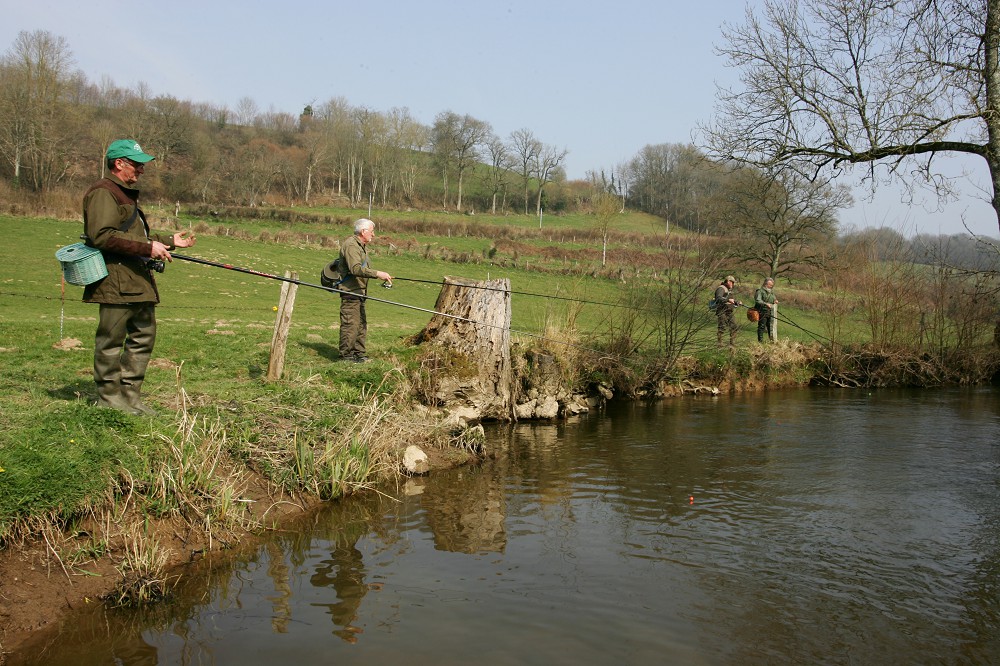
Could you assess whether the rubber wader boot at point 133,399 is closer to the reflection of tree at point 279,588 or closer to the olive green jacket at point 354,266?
the reflection of tree at point 279,588

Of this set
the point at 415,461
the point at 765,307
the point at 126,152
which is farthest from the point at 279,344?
the point at 765,307

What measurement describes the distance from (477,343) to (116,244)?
5.90 meters

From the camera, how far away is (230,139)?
80188mm

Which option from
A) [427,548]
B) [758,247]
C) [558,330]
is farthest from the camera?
[758,247]

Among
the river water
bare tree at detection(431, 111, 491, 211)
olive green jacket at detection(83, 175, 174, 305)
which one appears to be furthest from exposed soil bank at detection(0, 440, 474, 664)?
bare tree at detection(431, 111, 491, 211)

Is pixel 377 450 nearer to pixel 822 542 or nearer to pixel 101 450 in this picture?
pixel 101 450

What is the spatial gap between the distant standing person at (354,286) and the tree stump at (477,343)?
119cm

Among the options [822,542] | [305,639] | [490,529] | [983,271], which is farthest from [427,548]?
[983,271]

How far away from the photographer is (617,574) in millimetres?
6086

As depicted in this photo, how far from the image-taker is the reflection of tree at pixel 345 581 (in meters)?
5.16

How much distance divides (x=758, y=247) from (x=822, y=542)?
20.9 m

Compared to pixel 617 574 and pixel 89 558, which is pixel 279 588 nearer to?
pixel 89 558

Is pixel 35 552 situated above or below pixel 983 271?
below

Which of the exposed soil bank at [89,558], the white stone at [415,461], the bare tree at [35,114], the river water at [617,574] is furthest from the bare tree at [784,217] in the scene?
the bare tree at [35,114]
